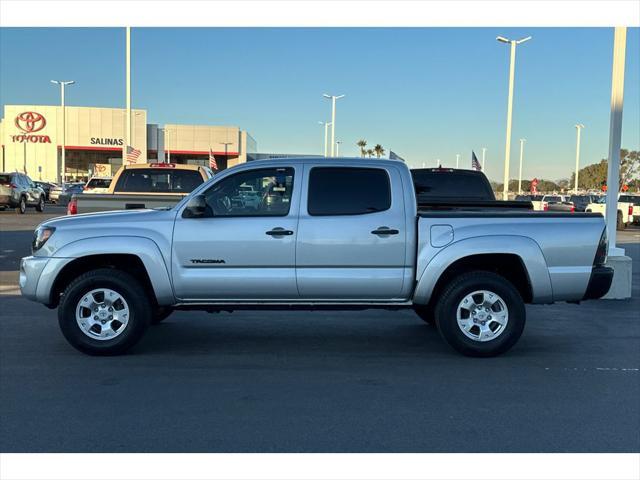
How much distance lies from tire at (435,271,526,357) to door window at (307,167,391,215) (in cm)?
112

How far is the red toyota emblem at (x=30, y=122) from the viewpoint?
236ft

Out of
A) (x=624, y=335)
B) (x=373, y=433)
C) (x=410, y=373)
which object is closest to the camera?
Answer: (x=373, y=433)

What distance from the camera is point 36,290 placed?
21.9 feet

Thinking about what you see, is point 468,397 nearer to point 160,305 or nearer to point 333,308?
point 333,308

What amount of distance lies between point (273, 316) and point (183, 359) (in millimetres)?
2342

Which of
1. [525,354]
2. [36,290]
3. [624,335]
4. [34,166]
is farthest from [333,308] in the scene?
[34,166]

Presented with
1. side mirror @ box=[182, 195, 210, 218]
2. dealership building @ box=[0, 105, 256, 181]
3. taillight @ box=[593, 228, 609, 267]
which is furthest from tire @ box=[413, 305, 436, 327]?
dealership building @ box=[0, 105, 256, 181]

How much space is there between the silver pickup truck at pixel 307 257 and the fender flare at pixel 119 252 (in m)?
0.01

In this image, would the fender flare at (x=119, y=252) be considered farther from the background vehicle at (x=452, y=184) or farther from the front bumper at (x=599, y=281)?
the background vehicle at (x=452, y=184)

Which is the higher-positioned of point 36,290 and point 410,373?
point 36,290

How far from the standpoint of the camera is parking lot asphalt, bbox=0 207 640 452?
4570 mm

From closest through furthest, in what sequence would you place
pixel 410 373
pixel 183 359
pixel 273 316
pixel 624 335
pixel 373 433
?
pixel 373 433 → pixel 410 373 → pixel 183 359 → pixel 624 335 → pixel 273 316

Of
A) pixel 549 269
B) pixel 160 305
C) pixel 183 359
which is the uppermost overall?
pixel 549 269

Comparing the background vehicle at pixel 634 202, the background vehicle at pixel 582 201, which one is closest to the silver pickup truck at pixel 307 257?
the background vehicle at pixel 634 202
